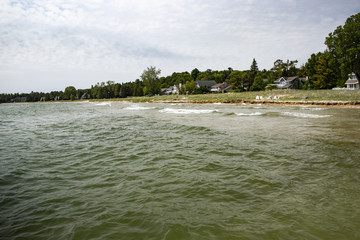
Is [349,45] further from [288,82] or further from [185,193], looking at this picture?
[185,193]

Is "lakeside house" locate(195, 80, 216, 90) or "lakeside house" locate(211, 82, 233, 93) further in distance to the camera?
"lakeside house" locate(195, 80, 216, 90)

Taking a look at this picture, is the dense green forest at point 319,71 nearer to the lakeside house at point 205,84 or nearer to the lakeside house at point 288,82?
the lakeside house at point 288,82

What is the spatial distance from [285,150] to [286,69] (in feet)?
346

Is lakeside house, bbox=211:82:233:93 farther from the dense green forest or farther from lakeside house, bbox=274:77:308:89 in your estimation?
lakeside house, bbox=274:77:308:89

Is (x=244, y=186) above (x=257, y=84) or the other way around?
the other way around

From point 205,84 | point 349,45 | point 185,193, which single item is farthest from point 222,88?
point 185,193

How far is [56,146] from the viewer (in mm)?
10086

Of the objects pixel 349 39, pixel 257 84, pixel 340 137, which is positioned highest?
pixel 349 39

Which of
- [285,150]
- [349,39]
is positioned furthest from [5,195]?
[349,39]

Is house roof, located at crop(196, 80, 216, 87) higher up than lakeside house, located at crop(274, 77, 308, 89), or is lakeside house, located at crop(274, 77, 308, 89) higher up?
house roof, located at crop(196, 80, 216, 87)

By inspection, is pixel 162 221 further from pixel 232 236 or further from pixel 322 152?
pixel 322 152

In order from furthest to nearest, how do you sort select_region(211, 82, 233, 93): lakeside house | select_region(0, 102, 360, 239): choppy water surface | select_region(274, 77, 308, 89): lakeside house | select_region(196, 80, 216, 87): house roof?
select_region(196, 80, 216, 87): house roof → select_region(211, 82, 233, 93): lakeside house → select_region(274, 77, 308, 89): lakeside house → select_region(0, 102, 360, 239): choppy water surface

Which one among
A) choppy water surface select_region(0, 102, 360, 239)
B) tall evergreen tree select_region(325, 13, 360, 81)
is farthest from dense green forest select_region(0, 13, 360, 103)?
choppy water surface select_region(0, 102, 360, 239)

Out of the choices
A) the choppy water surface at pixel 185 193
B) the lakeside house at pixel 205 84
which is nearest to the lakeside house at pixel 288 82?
the lakeside house at pixel 205 84
